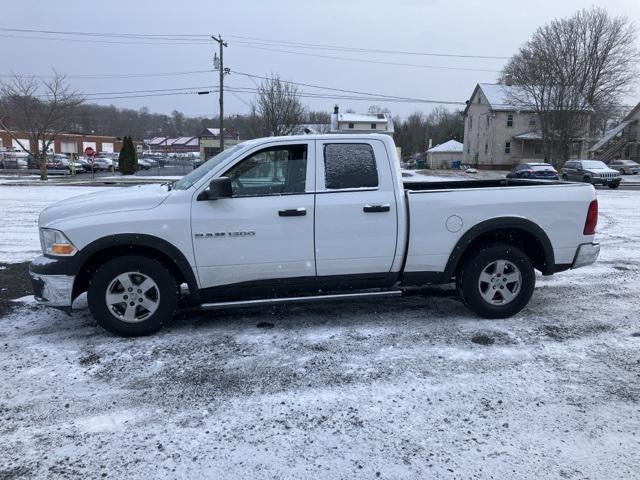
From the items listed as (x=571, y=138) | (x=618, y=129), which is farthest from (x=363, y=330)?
(x=618, y=129)

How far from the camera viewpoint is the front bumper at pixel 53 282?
439cm

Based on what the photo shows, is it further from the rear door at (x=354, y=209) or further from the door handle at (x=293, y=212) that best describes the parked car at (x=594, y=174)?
the door handle at (x=293, y=212)

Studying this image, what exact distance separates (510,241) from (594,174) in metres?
27.3

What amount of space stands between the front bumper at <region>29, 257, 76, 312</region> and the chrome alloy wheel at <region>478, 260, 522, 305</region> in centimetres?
393

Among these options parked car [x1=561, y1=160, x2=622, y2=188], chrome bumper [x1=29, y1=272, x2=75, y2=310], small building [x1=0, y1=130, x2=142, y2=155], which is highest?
small building [x1=0, y1=130, x2=142, y2=155]

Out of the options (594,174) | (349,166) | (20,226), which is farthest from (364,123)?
(349,166)

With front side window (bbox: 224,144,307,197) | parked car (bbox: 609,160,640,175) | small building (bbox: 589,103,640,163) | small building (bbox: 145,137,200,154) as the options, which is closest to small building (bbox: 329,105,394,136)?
small building (bbox: 589,103,640,163)

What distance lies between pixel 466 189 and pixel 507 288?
1.13 m

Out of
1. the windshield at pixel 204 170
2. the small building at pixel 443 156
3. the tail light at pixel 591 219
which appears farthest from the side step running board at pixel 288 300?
the small building at pixel 443 156

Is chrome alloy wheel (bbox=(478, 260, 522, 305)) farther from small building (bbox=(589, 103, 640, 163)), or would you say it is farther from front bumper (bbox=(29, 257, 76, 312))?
small building (bbox=(589, 103, 640, 163))

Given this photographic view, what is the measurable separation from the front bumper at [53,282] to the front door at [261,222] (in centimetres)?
116

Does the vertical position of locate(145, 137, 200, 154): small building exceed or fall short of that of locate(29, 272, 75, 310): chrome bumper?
it exceeds it

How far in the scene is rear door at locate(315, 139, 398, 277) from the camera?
184 inches

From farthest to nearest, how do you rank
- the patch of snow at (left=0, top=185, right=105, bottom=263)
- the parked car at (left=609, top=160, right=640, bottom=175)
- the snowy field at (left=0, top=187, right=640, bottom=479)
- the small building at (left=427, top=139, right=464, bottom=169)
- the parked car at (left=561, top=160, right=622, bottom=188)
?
1. the small building at (left=427, top=139, right=464, bottom=169)
2. the parked car at (left=609, top=160, right=640, bottom=175)
3. the parked car at (left=561, top=160, right=622, bottom=188)
4. the patch of snow at (left=0, top=185, right=105, bottom=263)
5. the snowy field at (left=0, top=187, right=640, bottom=479)
